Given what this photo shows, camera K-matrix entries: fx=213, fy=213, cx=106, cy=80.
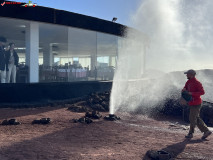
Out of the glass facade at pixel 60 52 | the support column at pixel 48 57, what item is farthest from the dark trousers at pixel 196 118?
the support column at pixel 48 57

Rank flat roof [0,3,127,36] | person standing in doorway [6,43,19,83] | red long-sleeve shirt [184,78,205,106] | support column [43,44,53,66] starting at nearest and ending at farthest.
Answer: red long-sleeve shirt [184,78,205,106]
flat roof [0,3,127,36]
person standing in doorway [6,43,19,83]
support column [43,44,53,66]

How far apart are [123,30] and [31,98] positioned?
8.83 metres

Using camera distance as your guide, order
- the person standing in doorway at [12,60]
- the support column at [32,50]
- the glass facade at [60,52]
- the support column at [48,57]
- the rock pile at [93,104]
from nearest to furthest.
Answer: the rock pile at [93,104] < the person standing in doorway at [12,60] < the support column at [32,50] < the glass facade at [60,52] < the support column at [48,57]

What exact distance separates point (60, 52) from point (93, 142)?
872 cm

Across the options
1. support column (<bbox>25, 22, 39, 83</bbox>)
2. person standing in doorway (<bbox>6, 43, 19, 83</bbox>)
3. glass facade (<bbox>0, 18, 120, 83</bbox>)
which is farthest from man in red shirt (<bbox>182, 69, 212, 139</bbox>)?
person standing in doorway (<bbox>6, 43, 19, 83</bbox>)

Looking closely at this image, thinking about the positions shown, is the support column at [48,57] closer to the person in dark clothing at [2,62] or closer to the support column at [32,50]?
the support column at [32,50]

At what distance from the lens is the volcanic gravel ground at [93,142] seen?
456 centimetres

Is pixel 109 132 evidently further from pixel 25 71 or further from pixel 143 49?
pixel 143 49

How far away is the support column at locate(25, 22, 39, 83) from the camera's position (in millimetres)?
11305

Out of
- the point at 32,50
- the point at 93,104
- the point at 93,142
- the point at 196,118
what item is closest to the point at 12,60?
the point at 32,50

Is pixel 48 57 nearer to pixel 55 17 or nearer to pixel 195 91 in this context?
pixel 55 17

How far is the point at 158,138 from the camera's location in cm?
604

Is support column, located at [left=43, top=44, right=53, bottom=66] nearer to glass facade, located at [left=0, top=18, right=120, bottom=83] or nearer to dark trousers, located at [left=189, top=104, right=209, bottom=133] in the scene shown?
glass facade, located at [left=0, top=18, right=120, bottom=83]

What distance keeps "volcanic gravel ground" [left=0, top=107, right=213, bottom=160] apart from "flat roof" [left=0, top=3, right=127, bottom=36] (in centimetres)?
548
